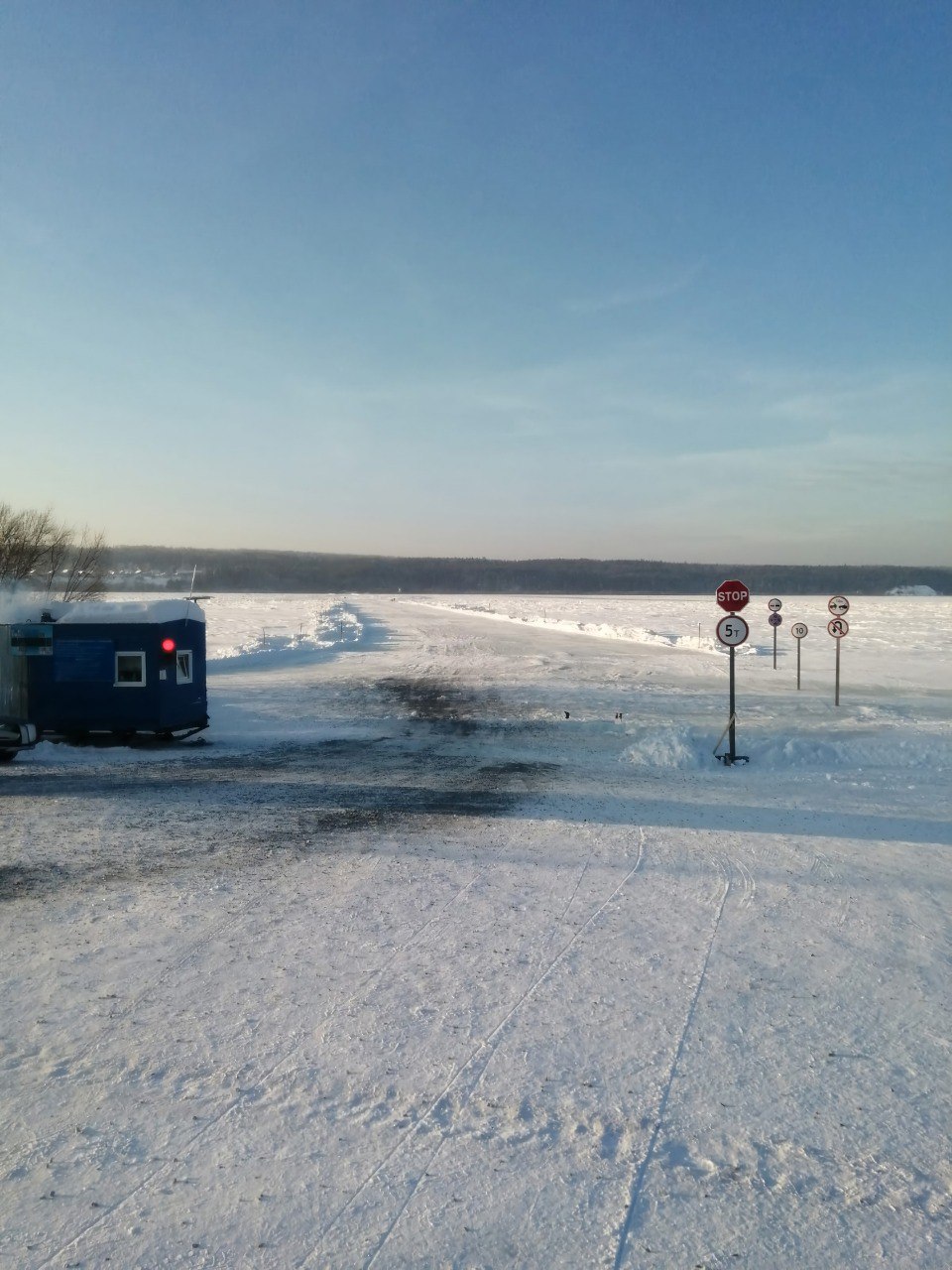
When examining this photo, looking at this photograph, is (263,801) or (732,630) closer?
(263,801)

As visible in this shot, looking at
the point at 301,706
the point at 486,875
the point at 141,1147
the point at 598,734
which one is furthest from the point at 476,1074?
the point at 301,706

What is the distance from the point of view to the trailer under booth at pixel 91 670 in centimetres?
1561

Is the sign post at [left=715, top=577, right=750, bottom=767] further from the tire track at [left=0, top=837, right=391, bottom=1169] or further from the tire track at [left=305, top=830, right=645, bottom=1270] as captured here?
the tire track at [left=305, top=830, right=645, bottom=1270]

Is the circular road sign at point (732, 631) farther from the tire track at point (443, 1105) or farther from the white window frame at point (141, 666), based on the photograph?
the white window frame at point (141, 666)

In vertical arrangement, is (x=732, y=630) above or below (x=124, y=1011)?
above

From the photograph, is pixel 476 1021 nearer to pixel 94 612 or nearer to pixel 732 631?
pixel 732 631

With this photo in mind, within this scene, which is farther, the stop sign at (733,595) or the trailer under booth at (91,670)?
the trailer under booth at (91,670)

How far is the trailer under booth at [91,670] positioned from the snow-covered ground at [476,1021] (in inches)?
120

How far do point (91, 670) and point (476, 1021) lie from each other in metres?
12.7

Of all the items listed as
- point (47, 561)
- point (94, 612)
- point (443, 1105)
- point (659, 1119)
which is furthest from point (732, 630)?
point (47, 561)

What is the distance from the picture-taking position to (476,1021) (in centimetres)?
512

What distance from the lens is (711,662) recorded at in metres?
31.8

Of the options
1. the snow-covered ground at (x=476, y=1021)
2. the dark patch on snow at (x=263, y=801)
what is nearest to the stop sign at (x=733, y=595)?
the snow-covered ground at (x=476, y=1021)

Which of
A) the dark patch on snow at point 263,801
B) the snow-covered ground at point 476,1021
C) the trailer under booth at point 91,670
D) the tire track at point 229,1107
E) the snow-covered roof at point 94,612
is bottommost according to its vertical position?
the dark patch on snow at point 263,801
